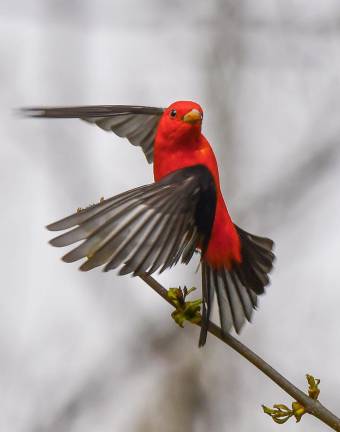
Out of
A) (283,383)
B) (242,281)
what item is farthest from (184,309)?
(242,281)

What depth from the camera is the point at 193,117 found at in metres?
4.47

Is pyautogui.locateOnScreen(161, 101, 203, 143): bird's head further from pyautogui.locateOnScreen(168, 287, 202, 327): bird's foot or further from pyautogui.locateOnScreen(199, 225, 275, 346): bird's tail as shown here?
pyautogui.locateOnScreen(168, 287, 202, 327): bird's foot

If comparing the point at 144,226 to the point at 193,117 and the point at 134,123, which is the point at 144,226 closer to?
the point at 193,117

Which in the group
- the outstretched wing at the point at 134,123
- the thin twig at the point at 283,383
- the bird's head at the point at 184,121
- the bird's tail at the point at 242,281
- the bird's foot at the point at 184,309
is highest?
the outstretched wing at the point at 134,123

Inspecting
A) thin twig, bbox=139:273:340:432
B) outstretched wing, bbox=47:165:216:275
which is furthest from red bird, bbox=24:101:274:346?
thin twig, bbox=139:273:340:432

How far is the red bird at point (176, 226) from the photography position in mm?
3650

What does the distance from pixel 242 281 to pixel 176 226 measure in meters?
0.89

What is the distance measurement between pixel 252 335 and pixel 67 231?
5.89 metres

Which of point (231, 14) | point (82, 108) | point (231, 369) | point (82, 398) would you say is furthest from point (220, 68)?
point (82, 108)

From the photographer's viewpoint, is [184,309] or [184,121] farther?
[184,121]

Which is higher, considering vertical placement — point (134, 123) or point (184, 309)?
point (134, 123)

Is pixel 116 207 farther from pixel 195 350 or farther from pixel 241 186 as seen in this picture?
pixel 241 186

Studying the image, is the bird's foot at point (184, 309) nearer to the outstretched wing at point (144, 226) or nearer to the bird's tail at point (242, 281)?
the outstretched wing at point (144, 226)

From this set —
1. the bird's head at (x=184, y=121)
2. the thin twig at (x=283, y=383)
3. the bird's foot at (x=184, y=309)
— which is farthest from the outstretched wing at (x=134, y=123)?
the thin twig at (x=283, y=383)
